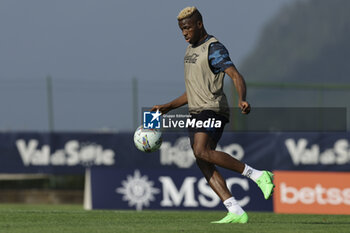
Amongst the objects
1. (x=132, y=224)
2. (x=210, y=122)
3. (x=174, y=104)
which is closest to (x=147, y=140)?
(x=174, y=104)

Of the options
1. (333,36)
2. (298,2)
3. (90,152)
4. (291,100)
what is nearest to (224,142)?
(90,152)

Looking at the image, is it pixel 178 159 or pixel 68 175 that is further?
pixel 68 175

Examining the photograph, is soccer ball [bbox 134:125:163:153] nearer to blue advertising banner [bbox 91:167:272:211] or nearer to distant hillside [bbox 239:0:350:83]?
blue advertising banner [bbox 91:167:272:211]

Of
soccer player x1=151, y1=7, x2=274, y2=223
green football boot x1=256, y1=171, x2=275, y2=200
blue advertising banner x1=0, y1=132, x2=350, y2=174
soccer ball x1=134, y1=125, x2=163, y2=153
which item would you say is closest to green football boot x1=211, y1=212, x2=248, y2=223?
soccer player x1=151, y1=7, x2=274, y2=223

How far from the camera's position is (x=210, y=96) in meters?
10.5

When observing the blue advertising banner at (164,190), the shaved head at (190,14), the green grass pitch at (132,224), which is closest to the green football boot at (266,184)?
the green grass pitch at (132,224)

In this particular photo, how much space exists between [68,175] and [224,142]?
4.88m

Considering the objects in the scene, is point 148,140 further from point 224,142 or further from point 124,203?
point 224,142

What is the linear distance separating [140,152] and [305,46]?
6723 centimetres

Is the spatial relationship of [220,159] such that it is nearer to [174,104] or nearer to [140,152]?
[174,104]

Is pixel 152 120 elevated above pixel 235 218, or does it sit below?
above

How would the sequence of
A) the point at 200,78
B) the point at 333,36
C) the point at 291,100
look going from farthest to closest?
the point at 333,36 → the point at 291,100 → the point at 200,78

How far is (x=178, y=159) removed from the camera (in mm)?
24109

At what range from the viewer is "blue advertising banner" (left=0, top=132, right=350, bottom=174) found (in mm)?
23469
